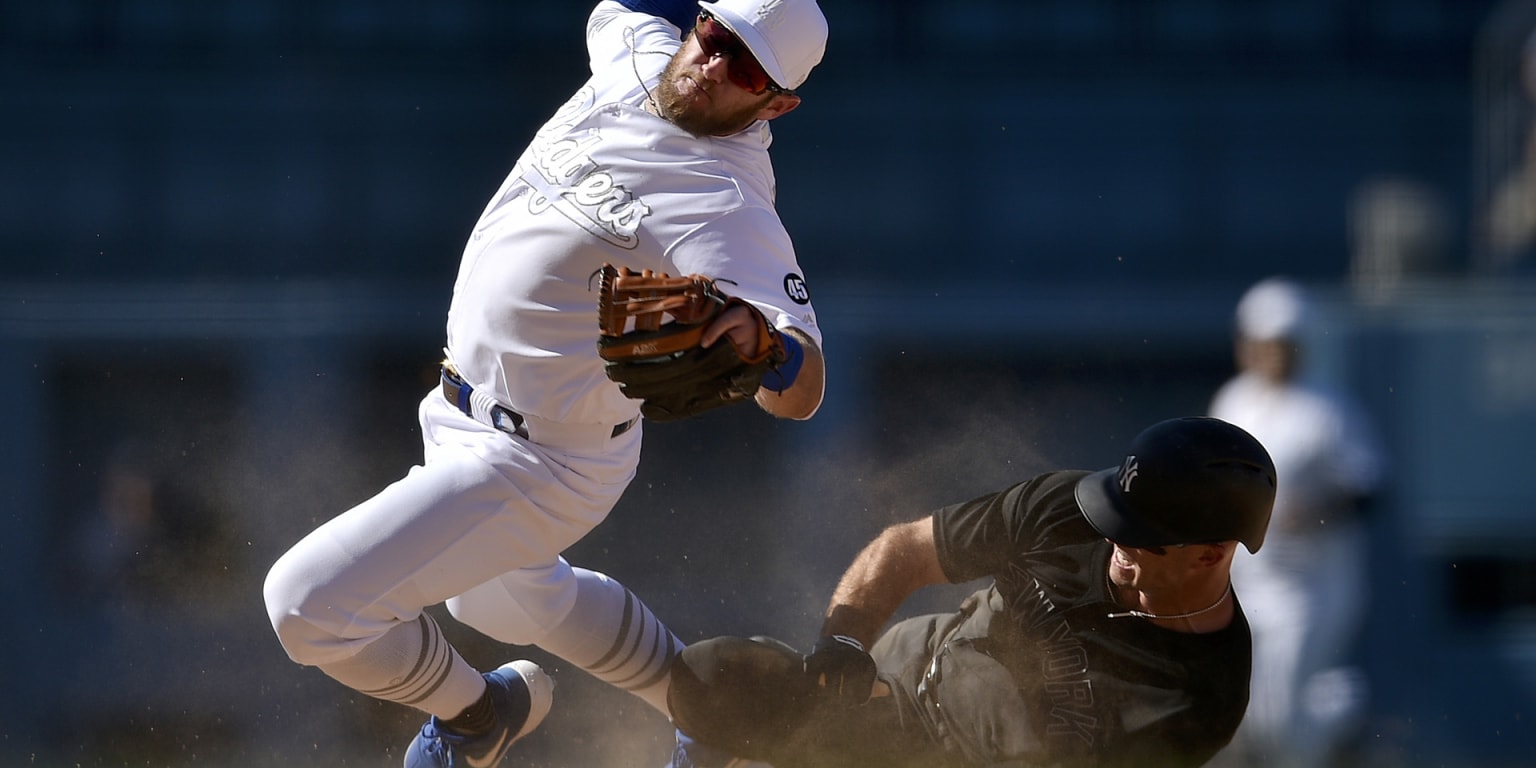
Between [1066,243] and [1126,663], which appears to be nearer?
[1126,663]

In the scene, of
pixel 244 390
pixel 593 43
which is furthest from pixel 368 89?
pixel 593 43

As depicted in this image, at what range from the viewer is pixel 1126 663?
103 inches

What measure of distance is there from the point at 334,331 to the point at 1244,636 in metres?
6.19

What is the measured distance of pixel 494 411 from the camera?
2.72 metres

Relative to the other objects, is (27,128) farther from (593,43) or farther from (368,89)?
(593,43)

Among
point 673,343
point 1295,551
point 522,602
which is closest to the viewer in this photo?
point 673,343

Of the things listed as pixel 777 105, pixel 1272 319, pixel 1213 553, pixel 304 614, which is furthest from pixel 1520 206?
pixel 304 614

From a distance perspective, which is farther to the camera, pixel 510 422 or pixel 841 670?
pixel 510 422

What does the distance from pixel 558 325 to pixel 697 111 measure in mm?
453

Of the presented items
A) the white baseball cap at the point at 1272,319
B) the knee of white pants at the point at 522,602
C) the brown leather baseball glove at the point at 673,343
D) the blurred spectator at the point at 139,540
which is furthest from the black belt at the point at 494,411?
the blurred spectator at the point at 139,540

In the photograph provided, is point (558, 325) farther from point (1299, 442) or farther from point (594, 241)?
point (1299, 442)

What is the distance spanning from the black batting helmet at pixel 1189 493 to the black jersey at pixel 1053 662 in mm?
169

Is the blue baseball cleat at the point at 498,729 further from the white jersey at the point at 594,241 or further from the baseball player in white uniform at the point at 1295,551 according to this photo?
the baseball player in white uniform at the point at 1295,551

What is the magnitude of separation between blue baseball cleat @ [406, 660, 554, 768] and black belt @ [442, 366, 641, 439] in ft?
2.05
